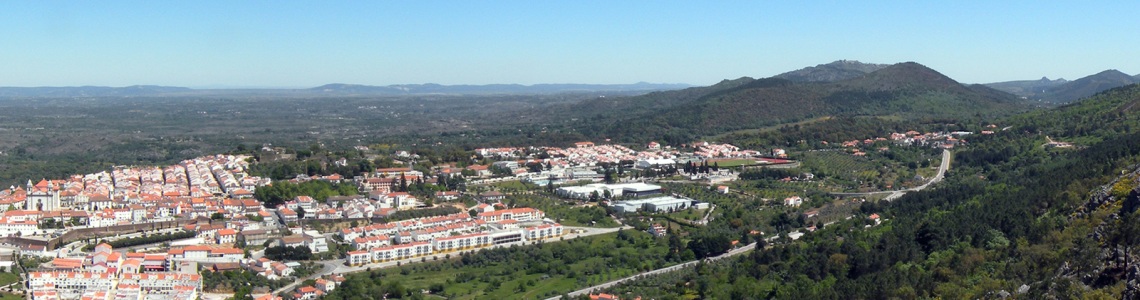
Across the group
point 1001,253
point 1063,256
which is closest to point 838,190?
point 1001,253

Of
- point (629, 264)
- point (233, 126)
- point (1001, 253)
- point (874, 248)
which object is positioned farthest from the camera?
point (233, 126)

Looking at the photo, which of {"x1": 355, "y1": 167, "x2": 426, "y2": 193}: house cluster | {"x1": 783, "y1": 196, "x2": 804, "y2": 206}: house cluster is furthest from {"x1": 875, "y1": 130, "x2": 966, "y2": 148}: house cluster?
{"x1": 355, "y1": 167, "x2": 426, "y2": 193}: house cluster

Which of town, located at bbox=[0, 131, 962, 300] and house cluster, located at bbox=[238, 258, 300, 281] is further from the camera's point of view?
house cluster, located at bbox=[238, 258, 300, 281]

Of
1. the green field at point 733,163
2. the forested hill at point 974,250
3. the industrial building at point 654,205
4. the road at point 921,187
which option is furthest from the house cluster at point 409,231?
the green field at point 733,163

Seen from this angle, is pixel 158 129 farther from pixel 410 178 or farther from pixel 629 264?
pixel 629 264

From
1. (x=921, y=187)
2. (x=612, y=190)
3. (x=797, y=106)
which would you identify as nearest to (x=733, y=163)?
(x=612, y=190)

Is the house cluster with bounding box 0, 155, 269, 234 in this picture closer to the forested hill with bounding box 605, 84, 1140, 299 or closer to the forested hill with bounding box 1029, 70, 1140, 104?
the forested hill with bounding box 605, 84, 1140, 299
